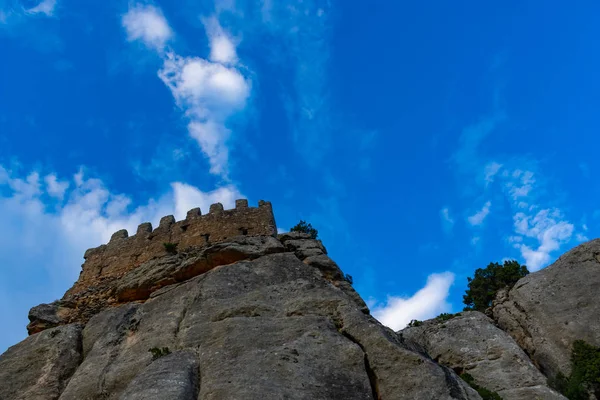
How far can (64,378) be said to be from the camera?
15.1 meters

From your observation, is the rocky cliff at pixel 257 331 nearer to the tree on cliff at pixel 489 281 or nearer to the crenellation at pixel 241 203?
the crenellation at pixel 241 203

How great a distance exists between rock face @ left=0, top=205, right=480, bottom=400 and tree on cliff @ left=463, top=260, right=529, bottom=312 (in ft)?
42.1

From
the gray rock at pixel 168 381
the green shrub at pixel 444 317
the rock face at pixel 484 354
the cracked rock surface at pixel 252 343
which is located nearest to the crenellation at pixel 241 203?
the cracked rock surface at pixel 252 343

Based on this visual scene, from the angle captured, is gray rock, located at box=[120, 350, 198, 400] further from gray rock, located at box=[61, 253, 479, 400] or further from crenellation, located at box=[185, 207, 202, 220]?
crenellation, located at box=[185, 207, 202, 220]

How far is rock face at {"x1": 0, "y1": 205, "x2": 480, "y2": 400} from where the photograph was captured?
11.1 meters

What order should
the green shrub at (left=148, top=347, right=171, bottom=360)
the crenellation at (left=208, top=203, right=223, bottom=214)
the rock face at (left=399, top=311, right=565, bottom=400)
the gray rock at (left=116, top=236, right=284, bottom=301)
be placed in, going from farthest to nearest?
the crenellation at (left=208, top=203, right=223, bottom=214)
the rock face at (left=399, top=311, right=565, bottom=400)
the gray rock at (left=116, top=236, right=284, bottom=301)
the green shrub at (left=148, top=347, right=171, bottom=360)

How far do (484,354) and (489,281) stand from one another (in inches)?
369

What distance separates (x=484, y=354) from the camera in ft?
66.2

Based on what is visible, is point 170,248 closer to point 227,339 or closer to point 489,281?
point 227,339

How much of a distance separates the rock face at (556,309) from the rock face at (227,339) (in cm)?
884

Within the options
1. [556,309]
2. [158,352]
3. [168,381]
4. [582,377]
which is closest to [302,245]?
[158,352]

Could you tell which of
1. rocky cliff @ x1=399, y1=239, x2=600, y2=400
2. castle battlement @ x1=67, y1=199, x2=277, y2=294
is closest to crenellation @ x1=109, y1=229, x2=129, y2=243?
castle battlement @ x1=67, y1=199, x2=277, y2=294

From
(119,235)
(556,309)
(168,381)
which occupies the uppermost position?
(119,235)

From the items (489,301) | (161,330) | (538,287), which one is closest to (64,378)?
(161,330)
